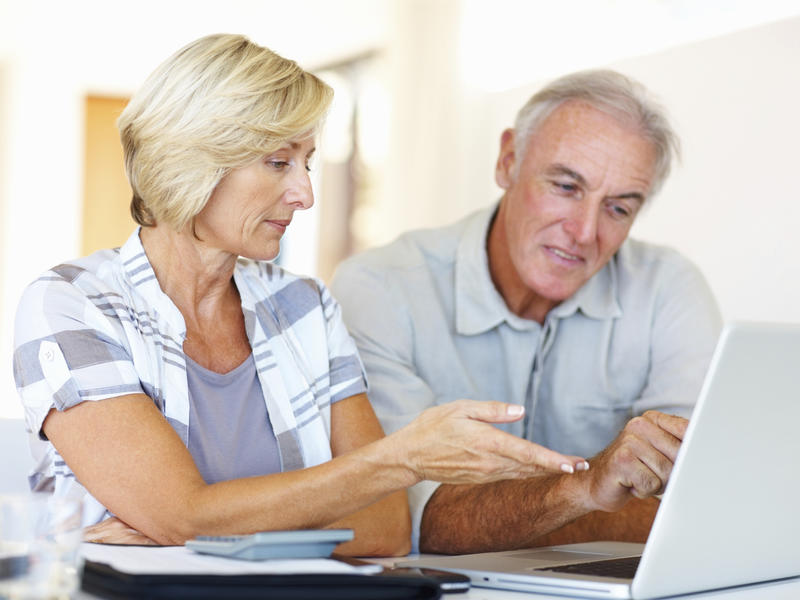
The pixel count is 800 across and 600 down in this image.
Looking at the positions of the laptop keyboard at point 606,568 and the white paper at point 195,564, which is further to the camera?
the laptop keyboard at point 606,568

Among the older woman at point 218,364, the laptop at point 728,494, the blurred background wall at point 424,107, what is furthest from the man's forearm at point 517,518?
the blurred background wall at point 424,107

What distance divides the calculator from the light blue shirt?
0.90m

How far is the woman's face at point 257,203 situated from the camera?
1.42 meters

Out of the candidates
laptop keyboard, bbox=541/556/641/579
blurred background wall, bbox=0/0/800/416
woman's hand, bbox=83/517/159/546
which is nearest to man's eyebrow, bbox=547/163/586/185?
blurred background wall, bbox=0/0/800/416

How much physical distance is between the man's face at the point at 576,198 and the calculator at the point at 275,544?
41.8 inches

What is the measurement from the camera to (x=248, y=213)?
1.43 metres

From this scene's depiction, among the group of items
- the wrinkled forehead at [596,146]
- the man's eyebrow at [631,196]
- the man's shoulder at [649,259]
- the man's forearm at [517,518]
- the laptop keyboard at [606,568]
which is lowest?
the man's forearm at [517,518]

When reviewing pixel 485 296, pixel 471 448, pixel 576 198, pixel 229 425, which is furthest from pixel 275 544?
pixel 576 198

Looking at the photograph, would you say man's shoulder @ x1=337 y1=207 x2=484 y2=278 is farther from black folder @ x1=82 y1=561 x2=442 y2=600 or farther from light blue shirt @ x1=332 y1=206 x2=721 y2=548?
black folder @ x1=82 y1=561 x2=442 y2=600

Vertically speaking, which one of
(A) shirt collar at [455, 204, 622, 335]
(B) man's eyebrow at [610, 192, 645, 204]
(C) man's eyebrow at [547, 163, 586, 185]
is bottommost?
(A) shirt collar at [455, 204, 622, 335]

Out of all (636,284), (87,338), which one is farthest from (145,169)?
(636,284)

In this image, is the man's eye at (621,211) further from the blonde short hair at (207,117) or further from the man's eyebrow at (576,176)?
the blonde short hair at (207,117)

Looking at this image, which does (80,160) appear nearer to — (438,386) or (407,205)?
(407,205)

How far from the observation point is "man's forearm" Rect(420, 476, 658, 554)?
134 centimetres
